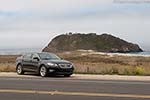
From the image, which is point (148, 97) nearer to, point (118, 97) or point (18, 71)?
point (118, 97)

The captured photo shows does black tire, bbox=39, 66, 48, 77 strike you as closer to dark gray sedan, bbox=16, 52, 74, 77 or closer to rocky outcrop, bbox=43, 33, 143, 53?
dark gray sedan, bbox=16, 52, 74, 77

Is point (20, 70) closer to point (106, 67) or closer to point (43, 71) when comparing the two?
point (43, 71)

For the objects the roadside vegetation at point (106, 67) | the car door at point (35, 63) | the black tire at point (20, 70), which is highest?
the car door at point (35, 63)

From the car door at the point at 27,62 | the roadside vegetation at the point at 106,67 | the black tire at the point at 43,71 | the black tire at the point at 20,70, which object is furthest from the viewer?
the roadside vegetation at the point at 106,67

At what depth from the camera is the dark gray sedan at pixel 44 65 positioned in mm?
27359

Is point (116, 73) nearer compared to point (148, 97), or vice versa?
point (148, 97)

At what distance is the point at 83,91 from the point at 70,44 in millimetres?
163517

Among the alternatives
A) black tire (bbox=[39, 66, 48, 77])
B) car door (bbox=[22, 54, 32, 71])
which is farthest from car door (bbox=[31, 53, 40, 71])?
black tire (bbox=[39, 66, 48, 77])

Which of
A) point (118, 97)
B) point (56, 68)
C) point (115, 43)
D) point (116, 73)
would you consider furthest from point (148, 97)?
point (115, 43)

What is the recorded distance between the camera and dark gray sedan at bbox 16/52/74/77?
27359 millimetres

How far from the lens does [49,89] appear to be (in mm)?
17344

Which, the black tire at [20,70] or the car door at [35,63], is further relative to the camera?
the black tire at [20,70]

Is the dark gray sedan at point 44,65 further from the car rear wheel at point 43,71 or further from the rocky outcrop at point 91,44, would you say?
the rocky outcrop at point 91,44

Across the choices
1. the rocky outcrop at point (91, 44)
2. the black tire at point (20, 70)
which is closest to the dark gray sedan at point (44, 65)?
the black tire at point (20, 70)
